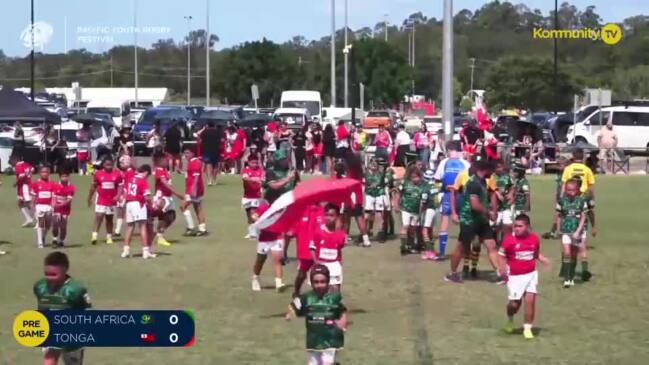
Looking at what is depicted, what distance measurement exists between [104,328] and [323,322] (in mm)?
1919

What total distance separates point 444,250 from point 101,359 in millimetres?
8901

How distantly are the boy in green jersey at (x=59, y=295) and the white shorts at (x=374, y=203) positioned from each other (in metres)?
11.6

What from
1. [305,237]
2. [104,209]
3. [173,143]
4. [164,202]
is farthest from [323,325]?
[173,143]

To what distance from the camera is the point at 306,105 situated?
62.2m

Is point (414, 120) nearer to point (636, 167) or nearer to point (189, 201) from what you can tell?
point (636, 167)

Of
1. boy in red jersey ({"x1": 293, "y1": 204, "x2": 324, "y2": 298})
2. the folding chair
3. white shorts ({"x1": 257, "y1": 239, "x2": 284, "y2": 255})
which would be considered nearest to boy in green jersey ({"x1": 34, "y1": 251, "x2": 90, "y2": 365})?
boy in red jersey ({"x1": 293, "y1": 204, "x2": 324, "y2": 298})

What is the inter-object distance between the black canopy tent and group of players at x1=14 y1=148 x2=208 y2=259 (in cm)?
1300

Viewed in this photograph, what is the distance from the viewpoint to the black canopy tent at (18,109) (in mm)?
33844

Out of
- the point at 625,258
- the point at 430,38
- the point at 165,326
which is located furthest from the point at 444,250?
the point at 430,38

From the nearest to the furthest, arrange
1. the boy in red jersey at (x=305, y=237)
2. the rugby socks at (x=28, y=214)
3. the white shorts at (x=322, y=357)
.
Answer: the white shorts at (x=322, y=357) < the boy in red jersey at (x=305, y=237) < the rugby socks at (x=28, y=214)

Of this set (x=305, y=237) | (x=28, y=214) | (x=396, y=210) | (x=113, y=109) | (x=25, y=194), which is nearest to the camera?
(x=305, y=237)

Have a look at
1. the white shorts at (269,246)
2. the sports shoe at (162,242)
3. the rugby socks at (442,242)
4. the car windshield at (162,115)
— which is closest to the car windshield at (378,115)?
the car windshield at (162,115)

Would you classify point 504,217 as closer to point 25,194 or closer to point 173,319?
point 25,194

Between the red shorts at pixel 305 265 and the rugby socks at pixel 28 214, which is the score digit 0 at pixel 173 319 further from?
the rugby socks at pixel 28 214
